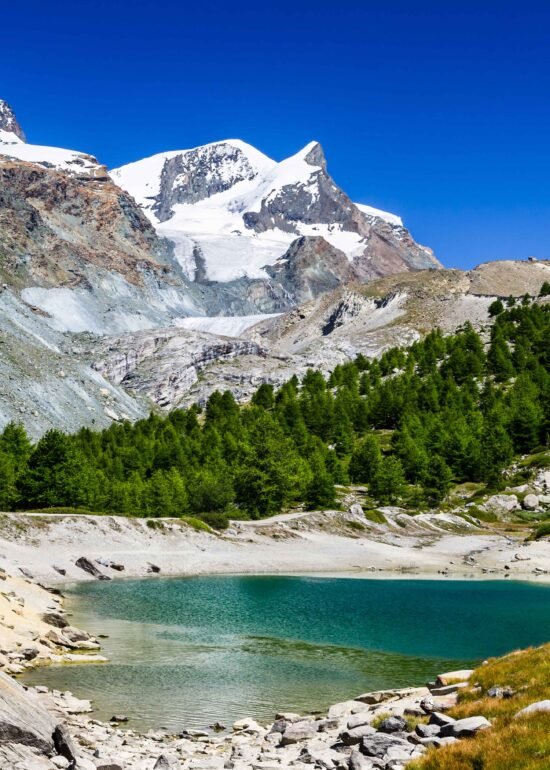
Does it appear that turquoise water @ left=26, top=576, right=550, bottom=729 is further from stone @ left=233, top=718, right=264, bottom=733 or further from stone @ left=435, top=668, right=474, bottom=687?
stone @ left=435, top=668, right=474, bottom=687

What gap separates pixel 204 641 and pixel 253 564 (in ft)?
130

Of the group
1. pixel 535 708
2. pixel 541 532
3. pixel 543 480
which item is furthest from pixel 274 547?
pixel 535 708

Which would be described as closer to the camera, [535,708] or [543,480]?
[535,708]

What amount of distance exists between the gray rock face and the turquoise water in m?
6.13

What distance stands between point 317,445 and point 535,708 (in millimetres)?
111662

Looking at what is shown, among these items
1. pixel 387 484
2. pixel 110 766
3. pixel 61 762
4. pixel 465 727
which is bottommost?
pixel 110 766

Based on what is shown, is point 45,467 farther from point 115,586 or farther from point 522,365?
point 522,365

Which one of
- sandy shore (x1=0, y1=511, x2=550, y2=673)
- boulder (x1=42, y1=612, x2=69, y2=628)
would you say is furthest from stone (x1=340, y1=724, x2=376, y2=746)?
sandy shore (x1=0, y1=511, x2=550, y2=673)

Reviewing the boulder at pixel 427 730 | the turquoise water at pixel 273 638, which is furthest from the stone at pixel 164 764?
the boulder at pixel 427 730

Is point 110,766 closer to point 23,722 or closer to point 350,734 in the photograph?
point 23,722

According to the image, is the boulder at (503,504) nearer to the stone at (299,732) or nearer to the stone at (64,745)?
the stone at (299,732)

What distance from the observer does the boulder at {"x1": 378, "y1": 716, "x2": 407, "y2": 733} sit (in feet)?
67.6

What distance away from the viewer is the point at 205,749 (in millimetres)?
22797

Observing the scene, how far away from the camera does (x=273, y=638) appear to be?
45.4m
